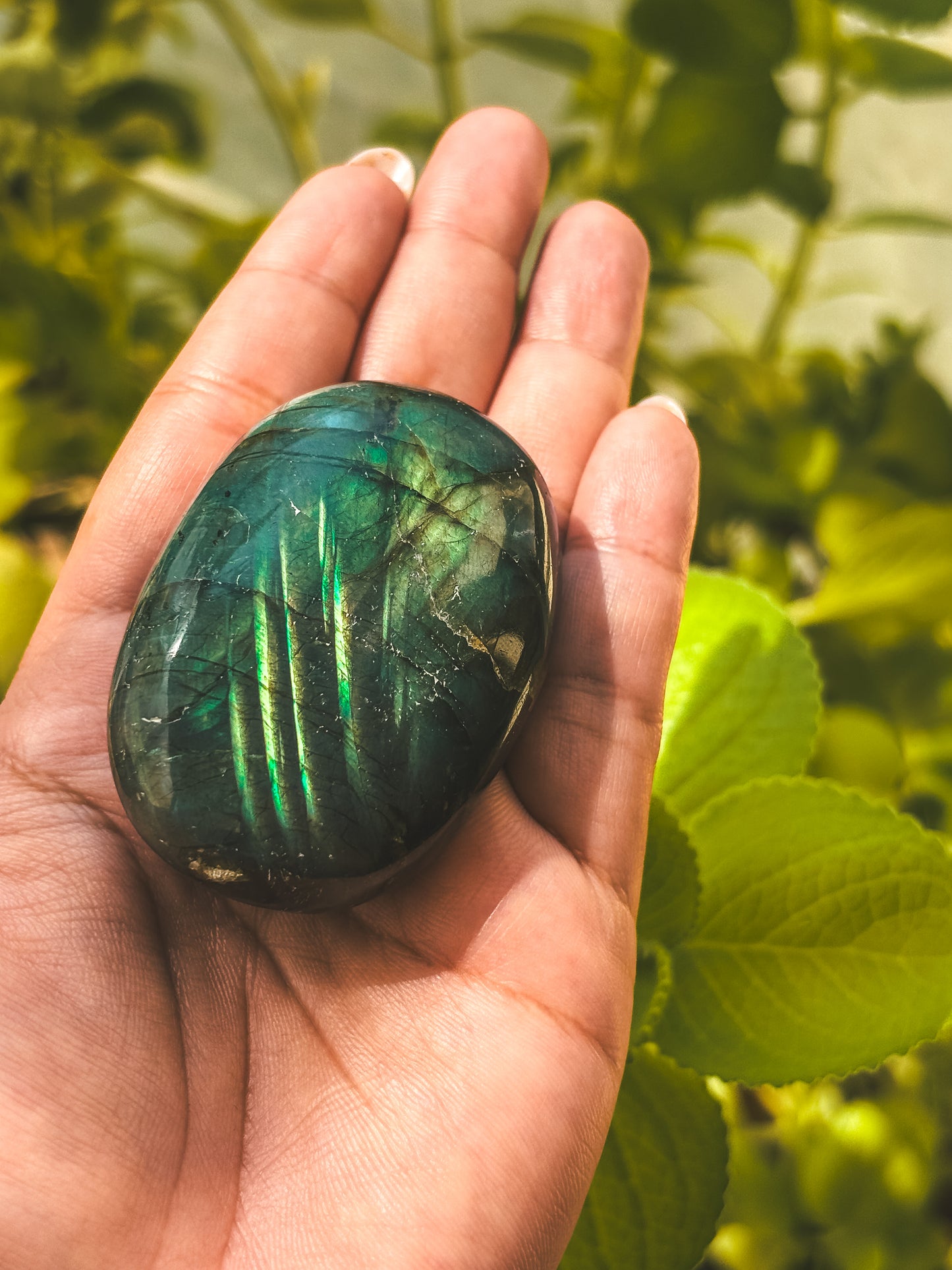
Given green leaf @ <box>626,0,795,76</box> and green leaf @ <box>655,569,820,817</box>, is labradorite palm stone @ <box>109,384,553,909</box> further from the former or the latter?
green leaf @ <box>626,0,795,76</box>

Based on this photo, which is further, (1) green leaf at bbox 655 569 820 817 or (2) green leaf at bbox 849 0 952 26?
(2) green leaf at bbox 849 0 952 26

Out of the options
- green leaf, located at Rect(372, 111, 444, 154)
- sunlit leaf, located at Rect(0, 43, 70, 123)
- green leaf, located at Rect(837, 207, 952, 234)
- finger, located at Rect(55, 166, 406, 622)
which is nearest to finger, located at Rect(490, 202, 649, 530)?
finger, located at Rect(55, 166, 406, 622)

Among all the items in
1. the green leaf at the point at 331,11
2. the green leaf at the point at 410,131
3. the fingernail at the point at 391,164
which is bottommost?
the green leaf at the point at 410,131

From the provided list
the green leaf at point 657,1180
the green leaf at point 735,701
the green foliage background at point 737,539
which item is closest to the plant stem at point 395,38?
the green foliage background at point 737,539

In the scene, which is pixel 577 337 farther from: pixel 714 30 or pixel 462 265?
pixel 714 30

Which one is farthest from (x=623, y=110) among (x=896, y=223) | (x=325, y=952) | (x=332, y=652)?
(x=325, y=952)

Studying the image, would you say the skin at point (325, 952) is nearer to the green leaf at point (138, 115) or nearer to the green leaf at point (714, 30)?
the green leaf at point (714, 30)
